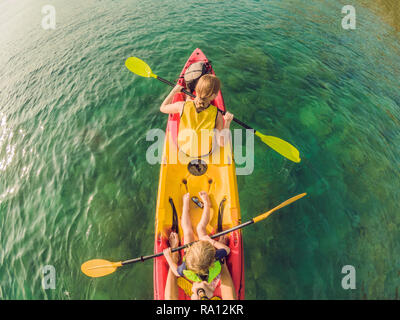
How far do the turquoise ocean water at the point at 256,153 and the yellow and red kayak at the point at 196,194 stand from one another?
78 centimetres

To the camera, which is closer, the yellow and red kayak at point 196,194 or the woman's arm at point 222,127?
the yellow and red kayak at point 196,194

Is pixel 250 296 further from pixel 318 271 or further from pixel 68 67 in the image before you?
pixel 68 67

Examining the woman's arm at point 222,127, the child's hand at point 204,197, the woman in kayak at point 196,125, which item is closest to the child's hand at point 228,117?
the woman's arm at point 222,127

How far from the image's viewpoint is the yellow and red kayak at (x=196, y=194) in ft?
9.07

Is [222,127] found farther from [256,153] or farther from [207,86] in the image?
[256,153]

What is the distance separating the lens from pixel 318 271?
3.30 metres

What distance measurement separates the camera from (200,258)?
7.23 feet

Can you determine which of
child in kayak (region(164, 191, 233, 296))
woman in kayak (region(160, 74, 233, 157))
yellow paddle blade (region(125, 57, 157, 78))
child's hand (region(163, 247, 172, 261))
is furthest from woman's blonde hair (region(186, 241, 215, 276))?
yellow paddle blade (region(125, 57, 157, 78))

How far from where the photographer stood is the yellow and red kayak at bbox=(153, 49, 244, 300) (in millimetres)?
2766

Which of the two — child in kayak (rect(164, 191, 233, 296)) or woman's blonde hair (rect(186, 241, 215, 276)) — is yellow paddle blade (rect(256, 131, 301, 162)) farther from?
woman's blonde hair (rect(186, 241, 215, 276))

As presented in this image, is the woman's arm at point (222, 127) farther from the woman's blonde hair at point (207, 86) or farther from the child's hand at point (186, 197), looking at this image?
the child's hand at point (186, 197)

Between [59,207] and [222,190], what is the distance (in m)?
3.77

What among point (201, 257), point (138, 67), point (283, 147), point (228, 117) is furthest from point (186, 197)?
point (138, 67)

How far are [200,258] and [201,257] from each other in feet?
0.06
